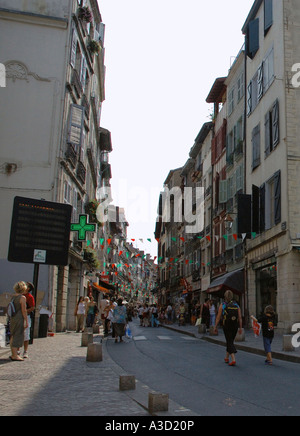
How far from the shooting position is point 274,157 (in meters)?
22.7

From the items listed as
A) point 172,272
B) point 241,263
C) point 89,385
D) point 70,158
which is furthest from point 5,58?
point 172,272

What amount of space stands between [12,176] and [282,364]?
14.0m

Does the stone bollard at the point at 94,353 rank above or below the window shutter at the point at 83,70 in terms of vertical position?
below

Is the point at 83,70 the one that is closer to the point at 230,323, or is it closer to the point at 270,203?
the point at 270,203

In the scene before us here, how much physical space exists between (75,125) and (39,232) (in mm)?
10255

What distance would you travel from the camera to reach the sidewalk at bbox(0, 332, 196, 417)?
5.72 meters

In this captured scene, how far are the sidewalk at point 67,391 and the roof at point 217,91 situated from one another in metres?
27.3

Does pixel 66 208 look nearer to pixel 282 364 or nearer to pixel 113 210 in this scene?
pixel 282 364

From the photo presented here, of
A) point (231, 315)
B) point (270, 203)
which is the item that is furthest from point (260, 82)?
point (231, 315)

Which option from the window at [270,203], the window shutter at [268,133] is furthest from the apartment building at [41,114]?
the window at [270,203]

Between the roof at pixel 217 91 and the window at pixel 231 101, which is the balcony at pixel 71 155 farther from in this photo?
the roof at pixel 217 91

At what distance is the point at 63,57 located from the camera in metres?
22.6

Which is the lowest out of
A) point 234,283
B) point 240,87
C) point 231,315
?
point 231,315

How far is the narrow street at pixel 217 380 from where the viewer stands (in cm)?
636
